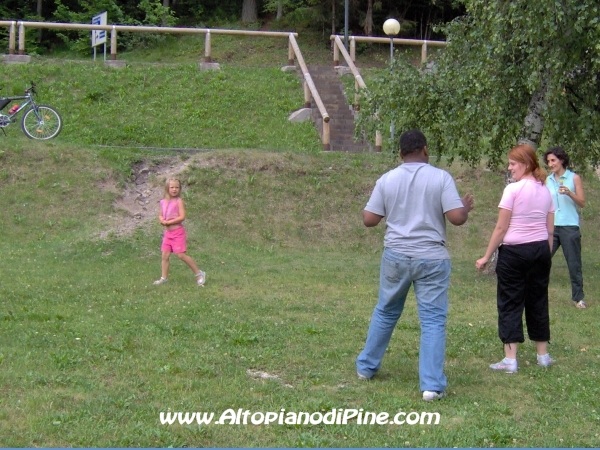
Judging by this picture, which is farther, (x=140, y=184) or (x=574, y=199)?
(x=140, y=184)

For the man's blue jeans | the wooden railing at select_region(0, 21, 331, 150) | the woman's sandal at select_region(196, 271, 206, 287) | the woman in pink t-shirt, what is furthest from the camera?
the wooden railing at select_region(0, 21, 331, 150)

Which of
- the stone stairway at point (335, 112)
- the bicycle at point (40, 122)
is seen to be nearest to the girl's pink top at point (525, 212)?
the stone stairway at point (335, 112)

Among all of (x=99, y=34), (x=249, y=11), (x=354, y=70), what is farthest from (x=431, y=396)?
(x=249, y=11)

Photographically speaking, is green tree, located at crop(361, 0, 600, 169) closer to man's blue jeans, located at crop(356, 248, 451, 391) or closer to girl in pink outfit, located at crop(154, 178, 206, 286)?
girl in pink outfit, located at crop(154, 178, 206, 286)

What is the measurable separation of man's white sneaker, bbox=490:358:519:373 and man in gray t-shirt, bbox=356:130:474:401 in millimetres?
908

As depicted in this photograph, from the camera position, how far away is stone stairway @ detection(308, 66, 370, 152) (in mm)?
18797

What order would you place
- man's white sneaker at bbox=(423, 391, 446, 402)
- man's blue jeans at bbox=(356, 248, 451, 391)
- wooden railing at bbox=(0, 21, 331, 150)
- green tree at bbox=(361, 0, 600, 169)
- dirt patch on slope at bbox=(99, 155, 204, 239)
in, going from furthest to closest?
wooden railing at bbox=(0, 21, 331, 150) < dirt patch on slope at bbox=(99, 155, 204, 239) < green tree at bbox=(361, 0, 600, 169) < man's blue jeans at bbox=(356, 248, 451, 391) < man's white sneaker at bbox=(423, 391, 446, 402)

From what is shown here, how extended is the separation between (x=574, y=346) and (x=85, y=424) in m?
4.40

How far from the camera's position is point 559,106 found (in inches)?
411

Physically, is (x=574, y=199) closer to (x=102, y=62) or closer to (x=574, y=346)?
(x=574, y=346)

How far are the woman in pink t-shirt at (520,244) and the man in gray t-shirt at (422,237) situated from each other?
708mm

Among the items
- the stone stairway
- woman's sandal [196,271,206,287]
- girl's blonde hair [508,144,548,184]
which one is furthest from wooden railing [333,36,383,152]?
girl's blonde hair [508,144,548,184]

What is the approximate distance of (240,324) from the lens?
751 cm

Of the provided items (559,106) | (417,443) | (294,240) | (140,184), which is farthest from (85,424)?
(140,184)
